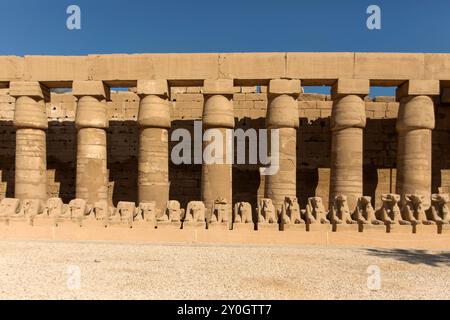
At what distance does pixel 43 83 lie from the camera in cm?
1329

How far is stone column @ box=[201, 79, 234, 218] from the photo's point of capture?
12.3 metres

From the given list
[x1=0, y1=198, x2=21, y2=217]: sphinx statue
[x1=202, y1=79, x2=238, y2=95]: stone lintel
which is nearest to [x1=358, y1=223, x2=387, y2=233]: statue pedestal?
[x1=202, y1=79, x2=238, y2=95]: stone lintel

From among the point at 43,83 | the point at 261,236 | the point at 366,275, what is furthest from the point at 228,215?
the point at 43,83

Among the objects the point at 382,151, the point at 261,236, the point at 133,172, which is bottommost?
the point at 261,236

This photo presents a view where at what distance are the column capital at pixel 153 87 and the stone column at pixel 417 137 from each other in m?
7.94

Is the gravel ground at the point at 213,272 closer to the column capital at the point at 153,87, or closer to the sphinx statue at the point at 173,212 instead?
the sphinx statue at the point at 173,212

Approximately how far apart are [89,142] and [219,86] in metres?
4.77

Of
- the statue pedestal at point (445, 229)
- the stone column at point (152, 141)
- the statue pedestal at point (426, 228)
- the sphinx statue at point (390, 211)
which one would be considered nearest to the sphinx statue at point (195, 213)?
the stone column at point (152, 141)

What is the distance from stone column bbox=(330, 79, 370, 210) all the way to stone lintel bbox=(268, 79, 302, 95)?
4.39 feet

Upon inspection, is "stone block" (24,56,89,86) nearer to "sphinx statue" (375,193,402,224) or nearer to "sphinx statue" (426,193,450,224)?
"sphinx statue" (375,193,402,224)

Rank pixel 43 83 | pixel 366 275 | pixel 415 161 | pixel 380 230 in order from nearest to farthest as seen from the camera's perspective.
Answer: pixel 366 275
pixel 380 230
pixel 415 161
pixel 43 83

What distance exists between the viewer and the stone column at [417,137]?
40.1 feet

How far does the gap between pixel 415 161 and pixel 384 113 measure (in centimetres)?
430
